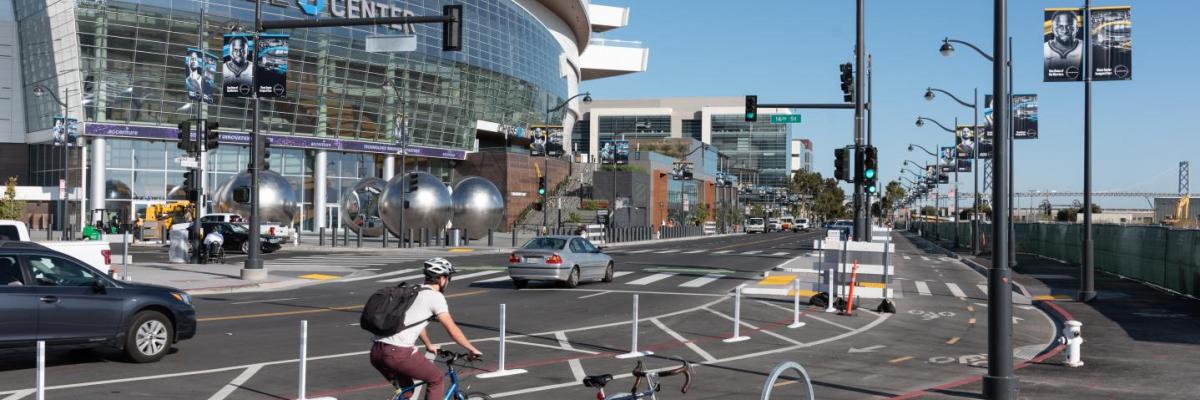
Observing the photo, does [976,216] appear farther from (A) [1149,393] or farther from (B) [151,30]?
(B) [151,30]

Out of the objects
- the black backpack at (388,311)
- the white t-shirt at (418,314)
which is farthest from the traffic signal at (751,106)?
the black backpack at (388,311)

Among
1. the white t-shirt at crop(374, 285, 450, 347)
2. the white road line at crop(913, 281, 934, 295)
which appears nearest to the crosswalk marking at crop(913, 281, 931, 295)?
the white road line at crop(913, 281, 934, 295)

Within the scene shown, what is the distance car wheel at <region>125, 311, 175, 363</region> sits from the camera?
12.7 m

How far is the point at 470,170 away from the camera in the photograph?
89.7m

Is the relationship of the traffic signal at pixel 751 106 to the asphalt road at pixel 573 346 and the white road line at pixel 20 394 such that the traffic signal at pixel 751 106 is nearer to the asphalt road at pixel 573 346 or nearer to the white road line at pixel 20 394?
the asphalt road at pixel 573 346

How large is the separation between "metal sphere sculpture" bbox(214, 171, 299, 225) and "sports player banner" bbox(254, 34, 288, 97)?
3280 centimetres

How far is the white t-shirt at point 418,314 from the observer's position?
7258mm

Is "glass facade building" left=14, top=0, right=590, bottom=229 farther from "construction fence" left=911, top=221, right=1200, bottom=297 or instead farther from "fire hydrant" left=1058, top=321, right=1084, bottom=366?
"fire hydrant" left=1058, top=321, right=1084, bottom=366

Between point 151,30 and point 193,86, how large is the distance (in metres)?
35.6

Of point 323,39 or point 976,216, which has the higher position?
point 323,39

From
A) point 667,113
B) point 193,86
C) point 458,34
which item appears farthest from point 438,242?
point 667,113

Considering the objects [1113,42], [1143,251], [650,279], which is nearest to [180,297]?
[650,279]

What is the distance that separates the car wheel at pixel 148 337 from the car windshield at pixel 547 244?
13.9 metres

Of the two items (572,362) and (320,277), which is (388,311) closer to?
(572,362)
